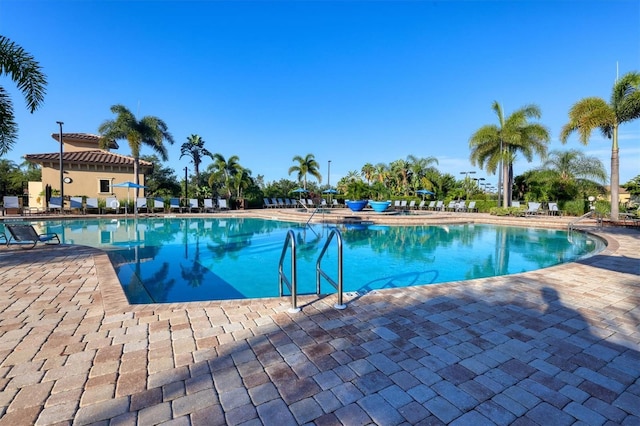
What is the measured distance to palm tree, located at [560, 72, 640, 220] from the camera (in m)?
13.0

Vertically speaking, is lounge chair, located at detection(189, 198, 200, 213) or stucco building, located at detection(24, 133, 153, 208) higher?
stucco building, located at detection(24, 133, 153, 208)

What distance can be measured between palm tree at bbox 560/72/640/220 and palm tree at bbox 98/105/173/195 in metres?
24.5

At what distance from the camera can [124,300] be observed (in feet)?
11.7

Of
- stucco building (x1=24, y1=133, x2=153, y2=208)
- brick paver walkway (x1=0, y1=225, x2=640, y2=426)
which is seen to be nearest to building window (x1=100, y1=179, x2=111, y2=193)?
stucco building (x1=24, y1=133, x2=153, y2=208)

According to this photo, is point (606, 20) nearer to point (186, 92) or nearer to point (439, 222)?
point (439, 222)

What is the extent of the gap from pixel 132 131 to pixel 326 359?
2196 cm

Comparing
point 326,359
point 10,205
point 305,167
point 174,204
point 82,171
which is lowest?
point 326,359

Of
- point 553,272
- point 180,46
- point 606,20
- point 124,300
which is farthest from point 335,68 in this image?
point 124,300

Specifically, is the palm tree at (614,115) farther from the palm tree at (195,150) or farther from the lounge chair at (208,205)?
the palm tree at (195,150)

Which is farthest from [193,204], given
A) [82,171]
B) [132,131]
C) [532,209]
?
[532,209]

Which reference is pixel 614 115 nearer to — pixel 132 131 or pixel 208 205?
pixel 208 205

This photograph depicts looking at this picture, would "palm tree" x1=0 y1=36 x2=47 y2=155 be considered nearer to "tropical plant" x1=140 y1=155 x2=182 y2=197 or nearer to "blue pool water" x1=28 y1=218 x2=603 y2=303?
"blue pool water" x1=28 y1=218 x2=603 y2=303

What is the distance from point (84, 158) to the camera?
21688 mm

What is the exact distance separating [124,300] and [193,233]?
9.36 m
